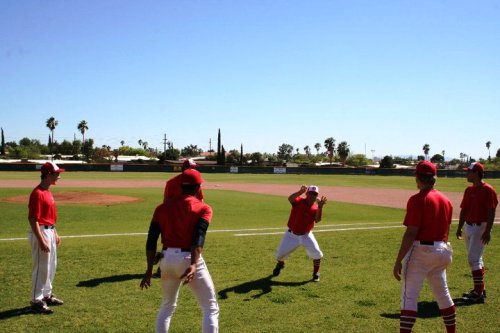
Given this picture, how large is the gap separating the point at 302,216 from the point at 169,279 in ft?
15.6

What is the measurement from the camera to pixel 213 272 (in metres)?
9.33

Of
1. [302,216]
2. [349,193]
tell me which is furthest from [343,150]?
[302,216]

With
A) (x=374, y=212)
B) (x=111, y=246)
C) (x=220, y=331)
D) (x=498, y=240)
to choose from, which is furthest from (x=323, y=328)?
(x=374, y=212)

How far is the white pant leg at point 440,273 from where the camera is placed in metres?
5.25

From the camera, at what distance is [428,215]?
17.0 ft

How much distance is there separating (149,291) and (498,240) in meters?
11.2

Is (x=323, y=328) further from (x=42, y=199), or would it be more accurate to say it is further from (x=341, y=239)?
(x=341, y=239)

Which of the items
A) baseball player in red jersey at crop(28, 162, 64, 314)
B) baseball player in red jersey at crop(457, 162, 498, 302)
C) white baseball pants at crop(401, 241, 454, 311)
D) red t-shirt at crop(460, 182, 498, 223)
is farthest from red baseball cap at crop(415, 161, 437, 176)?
baseball player in red jersey at crop(28, 162, 64, 314)

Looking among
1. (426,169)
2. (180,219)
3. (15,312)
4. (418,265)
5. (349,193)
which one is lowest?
(349,193)

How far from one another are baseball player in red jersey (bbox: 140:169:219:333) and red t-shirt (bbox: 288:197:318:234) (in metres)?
4.54

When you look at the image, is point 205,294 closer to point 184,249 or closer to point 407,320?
point 184,249

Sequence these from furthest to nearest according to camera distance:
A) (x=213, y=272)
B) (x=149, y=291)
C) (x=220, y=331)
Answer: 1. (x=213, y=272)
2. (x=149, y=291)
3. (x=220, y=331)

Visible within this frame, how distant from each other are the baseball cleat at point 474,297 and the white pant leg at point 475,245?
424 millimetres

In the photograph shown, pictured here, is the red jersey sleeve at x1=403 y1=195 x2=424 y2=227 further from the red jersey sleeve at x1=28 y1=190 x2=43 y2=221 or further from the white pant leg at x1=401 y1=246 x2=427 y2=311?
the red jersey sleeve at x1=28 y1=190 x2=43 y2=221
